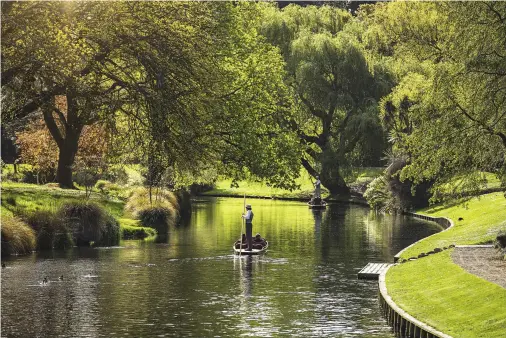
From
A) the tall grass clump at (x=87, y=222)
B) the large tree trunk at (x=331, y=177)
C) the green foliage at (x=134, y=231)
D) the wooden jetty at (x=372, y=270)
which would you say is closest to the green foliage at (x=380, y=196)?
the large tree trunk at (x=331, y=177)

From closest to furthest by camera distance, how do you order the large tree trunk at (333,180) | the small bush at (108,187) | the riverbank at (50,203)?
1. the riverbank at (50,203)
2. the small bush at (108,187)
3. the large tree trunk at (333,180)

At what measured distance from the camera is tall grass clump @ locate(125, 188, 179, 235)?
198 ft

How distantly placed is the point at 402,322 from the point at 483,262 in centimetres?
796

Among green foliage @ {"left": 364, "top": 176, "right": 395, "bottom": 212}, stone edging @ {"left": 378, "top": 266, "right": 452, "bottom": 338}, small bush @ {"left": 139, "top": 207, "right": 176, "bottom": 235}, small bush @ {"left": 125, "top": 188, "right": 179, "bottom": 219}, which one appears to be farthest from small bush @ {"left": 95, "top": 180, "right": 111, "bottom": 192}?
stone edging @ {"left": 378, "top": 266, "right": 452, "bottom": 338}

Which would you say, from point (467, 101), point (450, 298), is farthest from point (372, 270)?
point (450, 298)

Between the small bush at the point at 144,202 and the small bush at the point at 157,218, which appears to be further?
the small bush at the point at 144,202

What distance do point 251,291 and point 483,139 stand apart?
10.3m

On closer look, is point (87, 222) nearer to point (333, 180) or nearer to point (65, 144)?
point (65, 144)

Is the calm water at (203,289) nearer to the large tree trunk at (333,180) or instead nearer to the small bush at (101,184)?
the small bush at (101,184)

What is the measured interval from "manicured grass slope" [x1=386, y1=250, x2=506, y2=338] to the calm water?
3.71 feet

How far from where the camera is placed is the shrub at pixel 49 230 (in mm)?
47250

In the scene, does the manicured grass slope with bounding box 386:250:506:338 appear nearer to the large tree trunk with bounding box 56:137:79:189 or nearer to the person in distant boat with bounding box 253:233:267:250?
the person in distant boat with bounding box 253:233:267:250

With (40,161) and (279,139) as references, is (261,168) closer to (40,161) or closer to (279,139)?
(279,139)

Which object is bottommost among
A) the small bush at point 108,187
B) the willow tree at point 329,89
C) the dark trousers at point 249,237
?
the dark trousers at point 249,237
